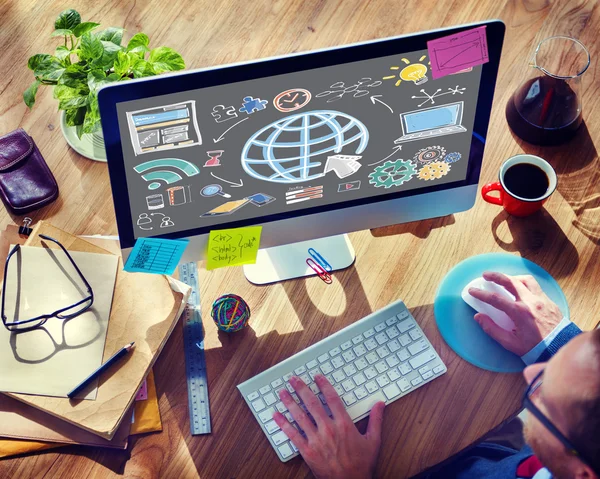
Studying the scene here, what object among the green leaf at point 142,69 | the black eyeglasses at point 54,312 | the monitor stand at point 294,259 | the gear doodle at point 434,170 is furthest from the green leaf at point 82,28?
the gear doodle at point 434,170

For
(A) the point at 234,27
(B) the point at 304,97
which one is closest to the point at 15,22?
(A) the point at 234,27

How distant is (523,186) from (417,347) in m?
0.37

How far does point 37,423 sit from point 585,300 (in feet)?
3.24

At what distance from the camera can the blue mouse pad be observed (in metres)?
1.18

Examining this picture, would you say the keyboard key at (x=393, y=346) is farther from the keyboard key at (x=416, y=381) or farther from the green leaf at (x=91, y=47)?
the green leaf at (x=91, y=47)

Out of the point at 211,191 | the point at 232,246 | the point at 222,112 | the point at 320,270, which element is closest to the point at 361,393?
the point at 320,270

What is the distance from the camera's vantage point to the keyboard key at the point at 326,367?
116 centimetres

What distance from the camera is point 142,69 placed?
1.09m

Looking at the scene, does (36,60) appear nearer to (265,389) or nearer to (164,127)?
(164,127)

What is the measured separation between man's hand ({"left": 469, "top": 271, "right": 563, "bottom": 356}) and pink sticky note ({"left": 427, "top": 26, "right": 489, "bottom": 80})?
425 millimetres

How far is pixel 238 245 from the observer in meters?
1.09

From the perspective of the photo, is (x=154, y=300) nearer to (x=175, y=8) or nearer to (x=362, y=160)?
(x=362, y=160)

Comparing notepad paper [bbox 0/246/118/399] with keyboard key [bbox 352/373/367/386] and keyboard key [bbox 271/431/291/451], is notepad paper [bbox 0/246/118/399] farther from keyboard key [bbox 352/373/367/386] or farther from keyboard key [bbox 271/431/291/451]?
keyboard key [bbox 352/373/367/386]

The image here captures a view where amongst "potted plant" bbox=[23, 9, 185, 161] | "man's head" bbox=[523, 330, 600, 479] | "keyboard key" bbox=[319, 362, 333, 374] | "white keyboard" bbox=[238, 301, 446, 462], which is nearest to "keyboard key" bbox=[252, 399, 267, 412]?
"white keyboard" bbox=[238, 301, 446, 462]
